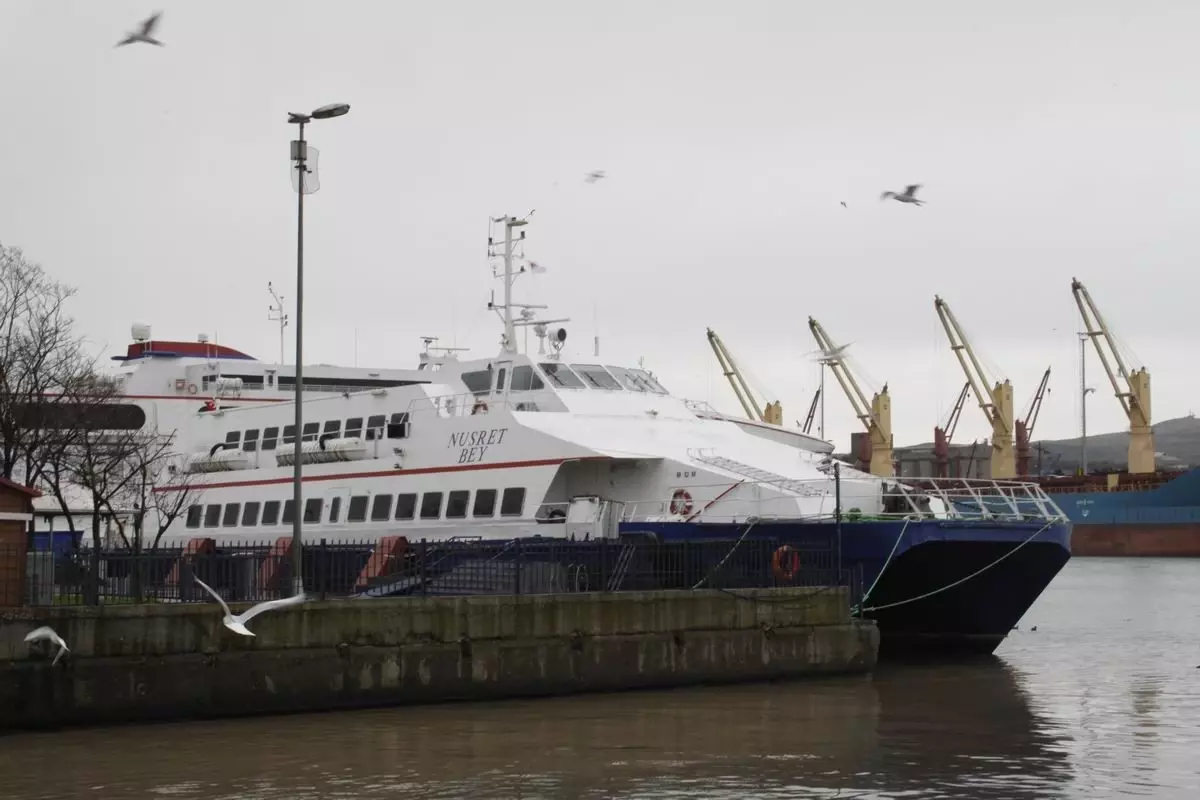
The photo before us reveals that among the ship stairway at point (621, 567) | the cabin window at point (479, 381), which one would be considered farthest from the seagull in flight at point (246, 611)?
the cabin window at point (479, 381)

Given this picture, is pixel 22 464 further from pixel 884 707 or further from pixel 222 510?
pixel 884 707

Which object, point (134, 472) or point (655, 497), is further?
point (134, 472)

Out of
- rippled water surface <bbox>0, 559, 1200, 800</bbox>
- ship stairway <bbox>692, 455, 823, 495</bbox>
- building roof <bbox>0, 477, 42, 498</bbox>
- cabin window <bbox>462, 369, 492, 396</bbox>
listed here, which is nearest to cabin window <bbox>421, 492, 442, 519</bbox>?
cabin window <bbox>462, 369, 492, 396</bbox>

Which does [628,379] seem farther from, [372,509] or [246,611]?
[246,611]

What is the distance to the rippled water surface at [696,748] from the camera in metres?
16.7

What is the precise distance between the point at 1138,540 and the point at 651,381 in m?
66.8

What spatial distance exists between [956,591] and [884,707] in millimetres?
8228

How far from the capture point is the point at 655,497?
105 feet

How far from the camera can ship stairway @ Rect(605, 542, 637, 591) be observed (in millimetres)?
26250

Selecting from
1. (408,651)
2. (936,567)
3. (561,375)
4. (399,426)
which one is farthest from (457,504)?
(408,651)

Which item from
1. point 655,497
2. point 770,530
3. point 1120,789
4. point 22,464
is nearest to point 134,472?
point 22,464

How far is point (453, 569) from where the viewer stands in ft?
89.9

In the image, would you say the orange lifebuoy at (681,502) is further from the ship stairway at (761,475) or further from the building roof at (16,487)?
the building roof at (16,487)

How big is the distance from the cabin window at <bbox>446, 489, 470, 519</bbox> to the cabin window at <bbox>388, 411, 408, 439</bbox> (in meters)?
2.55
